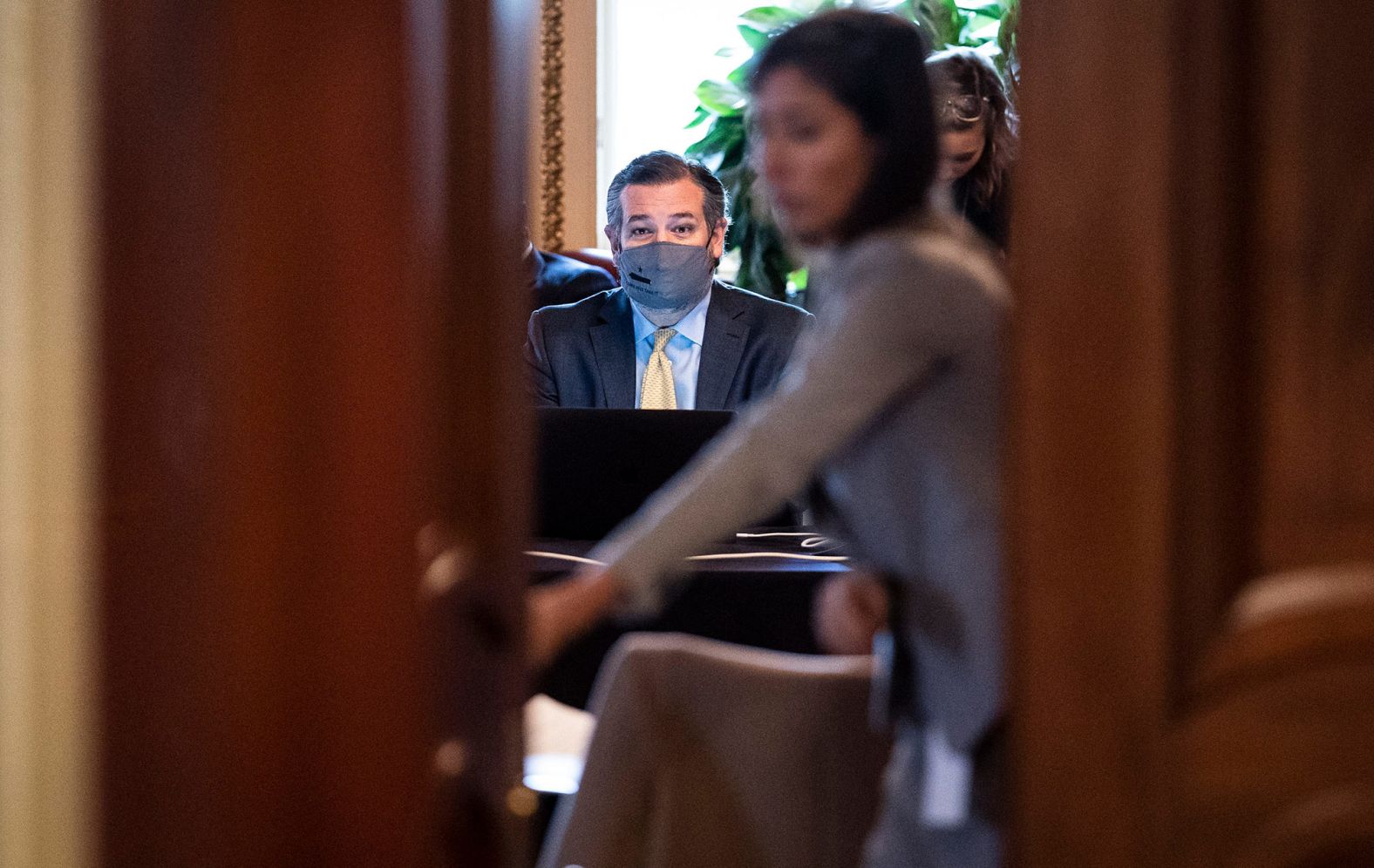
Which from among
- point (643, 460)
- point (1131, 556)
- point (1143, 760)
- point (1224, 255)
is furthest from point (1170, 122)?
point (643, 460)

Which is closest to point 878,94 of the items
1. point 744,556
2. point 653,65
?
point 744,556

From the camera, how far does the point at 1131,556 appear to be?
71cm

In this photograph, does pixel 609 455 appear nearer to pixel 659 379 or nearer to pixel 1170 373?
pixel 659 379

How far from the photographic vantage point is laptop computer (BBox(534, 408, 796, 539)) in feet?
7.23

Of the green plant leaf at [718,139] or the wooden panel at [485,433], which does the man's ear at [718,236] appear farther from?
the wooden panel at [485,433]

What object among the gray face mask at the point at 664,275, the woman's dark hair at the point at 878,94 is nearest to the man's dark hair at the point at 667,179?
the gray face mask at the point at 664,275

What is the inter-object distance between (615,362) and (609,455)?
94cm

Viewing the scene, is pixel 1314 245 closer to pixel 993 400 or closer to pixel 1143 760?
pixel 1143 760

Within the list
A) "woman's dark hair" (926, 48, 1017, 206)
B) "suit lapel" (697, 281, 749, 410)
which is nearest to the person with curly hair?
"woman's dark hair" (926, 48, 1017, 206)

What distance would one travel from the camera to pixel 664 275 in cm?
315

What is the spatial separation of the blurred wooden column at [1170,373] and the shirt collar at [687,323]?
2.48 m

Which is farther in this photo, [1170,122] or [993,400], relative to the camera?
[993,400]

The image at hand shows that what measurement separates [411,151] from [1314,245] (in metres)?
0.45

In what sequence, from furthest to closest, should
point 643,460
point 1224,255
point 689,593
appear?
1. point 643,460
2. point 689,593
3. point 1224,255
